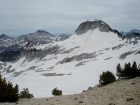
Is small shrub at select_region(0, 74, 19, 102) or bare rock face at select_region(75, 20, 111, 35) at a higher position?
bare rock face at select_region(75, 20, 111, 35)

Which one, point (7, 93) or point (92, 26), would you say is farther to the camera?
point (92, 26)

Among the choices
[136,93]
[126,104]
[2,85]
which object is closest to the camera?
[126,104]

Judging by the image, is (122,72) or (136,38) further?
(136,38)

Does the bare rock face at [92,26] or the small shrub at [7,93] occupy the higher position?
the bare rock face at [92,26]

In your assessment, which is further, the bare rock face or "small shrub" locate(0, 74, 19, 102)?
the bare rock face

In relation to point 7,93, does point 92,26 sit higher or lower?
higher

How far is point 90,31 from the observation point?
159 meters

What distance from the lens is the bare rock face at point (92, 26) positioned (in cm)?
14912

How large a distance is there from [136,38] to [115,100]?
308 feet

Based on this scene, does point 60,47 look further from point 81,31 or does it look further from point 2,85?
point 2,85

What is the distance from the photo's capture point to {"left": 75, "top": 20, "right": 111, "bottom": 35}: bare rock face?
149125 mm

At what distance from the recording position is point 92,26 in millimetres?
160250

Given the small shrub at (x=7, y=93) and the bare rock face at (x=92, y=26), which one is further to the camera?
the bare rock face at (x=92, y=26)

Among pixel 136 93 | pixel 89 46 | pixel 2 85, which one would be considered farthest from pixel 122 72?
pixel 89 46
